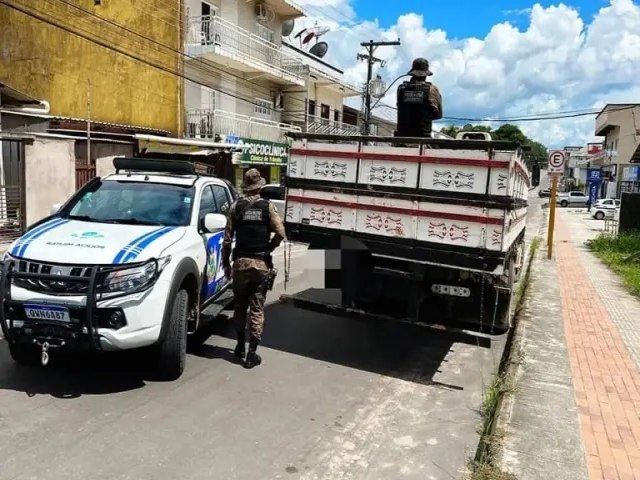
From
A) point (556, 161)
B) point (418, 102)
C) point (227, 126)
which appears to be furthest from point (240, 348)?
point (227, 126)

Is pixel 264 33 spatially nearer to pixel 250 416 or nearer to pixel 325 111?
pixel 325 111

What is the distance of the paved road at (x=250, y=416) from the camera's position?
3579 mm

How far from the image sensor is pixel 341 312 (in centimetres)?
580

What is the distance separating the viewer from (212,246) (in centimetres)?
598

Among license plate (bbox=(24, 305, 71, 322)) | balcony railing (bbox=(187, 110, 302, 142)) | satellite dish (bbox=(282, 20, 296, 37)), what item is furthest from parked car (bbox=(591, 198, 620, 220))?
license plate (bbox=(24, 305, 71, 322))

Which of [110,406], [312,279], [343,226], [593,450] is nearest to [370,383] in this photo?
[343,226]

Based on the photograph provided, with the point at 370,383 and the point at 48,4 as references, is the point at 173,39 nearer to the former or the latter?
the point at 48,4

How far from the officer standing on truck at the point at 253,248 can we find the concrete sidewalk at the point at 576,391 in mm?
2403

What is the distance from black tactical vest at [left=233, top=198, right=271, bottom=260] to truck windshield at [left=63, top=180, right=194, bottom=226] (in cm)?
53

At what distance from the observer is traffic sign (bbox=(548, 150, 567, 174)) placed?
48.4 ft

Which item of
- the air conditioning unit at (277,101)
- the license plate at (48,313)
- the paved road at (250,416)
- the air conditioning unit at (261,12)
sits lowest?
the paved road at (250,416)

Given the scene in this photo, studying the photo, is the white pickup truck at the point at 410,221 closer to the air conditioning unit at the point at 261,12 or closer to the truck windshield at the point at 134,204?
the truck windshield at the point at 134,204

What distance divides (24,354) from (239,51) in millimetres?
20749

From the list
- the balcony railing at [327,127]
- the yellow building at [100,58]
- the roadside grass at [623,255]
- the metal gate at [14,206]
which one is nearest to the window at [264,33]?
the balcony railing at [327,127]
